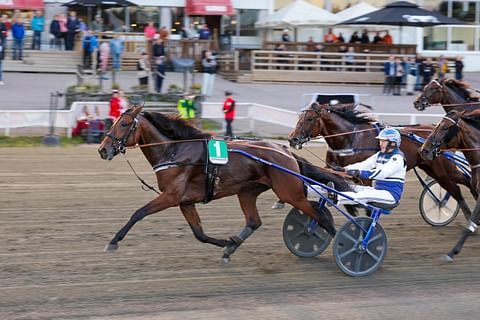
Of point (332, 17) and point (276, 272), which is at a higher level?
point (332, 17)

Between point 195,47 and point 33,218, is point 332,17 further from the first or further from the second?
point 33,218

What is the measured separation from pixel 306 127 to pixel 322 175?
5.16 ft

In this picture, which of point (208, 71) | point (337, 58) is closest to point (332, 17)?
point (337, 58)

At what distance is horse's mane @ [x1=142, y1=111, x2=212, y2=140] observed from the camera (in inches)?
310

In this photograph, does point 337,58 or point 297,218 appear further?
point 337,58

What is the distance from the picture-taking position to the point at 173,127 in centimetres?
789

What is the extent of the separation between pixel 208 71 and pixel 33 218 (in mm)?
13647

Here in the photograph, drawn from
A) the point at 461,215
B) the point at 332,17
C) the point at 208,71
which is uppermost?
the point at 332,17

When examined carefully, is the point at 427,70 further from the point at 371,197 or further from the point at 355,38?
the point at 371,197

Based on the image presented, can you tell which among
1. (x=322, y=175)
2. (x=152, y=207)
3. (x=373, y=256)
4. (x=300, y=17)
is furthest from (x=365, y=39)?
(x=152, y=207)

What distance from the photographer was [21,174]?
13586mm

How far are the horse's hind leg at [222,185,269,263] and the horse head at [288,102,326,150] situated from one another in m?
1.54

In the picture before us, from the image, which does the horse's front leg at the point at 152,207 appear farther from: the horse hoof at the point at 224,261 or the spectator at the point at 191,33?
the spectator at the point at 191,33

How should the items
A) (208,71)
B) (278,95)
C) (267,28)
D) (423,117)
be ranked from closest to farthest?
1. (423,117)
2. (208,71)
3. (278,95)
4. (267,28)
